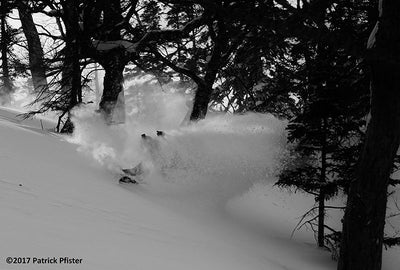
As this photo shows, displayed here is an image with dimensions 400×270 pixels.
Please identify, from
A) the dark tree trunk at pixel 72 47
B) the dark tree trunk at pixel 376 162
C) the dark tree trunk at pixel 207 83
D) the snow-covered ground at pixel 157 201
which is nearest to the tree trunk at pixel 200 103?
the dark tree trunk at pixel 207 83

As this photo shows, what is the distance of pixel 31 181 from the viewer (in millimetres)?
4238

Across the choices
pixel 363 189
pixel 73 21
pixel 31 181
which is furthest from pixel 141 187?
pixel 73 21

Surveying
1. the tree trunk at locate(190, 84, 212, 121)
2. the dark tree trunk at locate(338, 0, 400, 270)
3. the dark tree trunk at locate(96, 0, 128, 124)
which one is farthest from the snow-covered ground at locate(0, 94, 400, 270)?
the dark tree trunk at locate(338, 0, 400, 270)

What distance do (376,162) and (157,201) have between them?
3.76m

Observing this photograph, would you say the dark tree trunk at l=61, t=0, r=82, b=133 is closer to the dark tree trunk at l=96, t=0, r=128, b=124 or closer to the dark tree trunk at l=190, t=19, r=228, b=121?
the dark tree trunk at l=96, t=0, r=128, b=124

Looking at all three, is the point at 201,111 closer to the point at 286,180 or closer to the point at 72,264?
the point at 286,180

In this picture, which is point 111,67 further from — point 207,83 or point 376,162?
point 376,162

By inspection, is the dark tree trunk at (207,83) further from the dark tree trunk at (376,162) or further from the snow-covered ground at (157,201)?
the dark tree trunk at (376,162)

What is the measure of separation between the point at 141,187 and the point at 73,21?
20.0 ft

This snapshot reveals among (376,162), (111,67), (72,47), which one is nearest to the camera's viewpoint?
(376,162)

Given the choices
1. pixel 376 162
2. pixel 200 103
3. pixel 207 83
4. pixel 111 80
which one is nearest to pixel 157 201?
pixel 376 162

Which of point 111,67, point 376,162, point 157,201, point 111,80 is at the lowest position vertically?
point 157,201

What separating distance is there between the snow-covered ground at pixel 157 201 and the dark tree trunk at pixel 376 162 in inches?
41.2

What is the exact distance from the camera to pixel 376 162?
16.0ft
